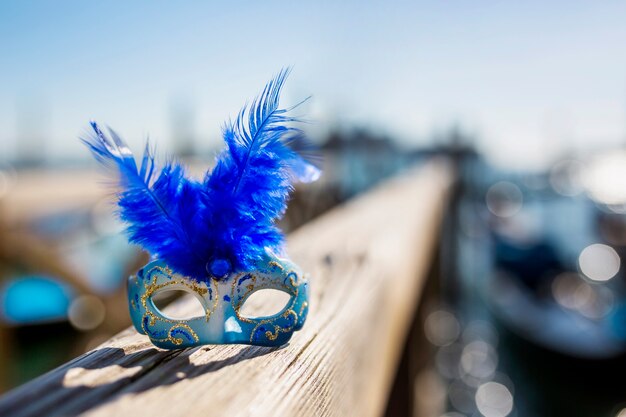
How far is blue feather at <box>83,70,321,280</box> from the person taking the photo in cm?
91

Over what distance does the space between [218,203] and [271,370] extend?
0.94 feet

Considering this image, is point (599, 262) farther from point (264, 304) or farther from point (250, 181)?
point (250, 181)

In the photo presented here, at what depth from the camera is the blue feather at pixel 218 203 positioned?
91 centimetres

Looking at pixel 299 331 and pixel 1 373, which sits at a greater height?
pixel 299 331

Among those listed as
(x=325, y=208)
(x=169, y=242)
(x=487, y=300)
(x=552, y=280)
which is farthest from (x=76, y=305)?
(x=552, y=280)

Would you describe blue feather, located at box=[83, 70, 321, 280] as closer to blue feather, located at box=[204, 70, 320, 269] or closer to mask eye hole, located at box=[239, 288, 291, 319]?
blue feather, located at box=[204, 70, 320, 269]

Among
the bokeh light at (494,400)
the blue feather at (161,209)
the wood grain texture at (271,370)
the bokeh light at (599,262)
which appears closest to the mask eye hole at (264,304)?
the wood grain texture at (271,370)

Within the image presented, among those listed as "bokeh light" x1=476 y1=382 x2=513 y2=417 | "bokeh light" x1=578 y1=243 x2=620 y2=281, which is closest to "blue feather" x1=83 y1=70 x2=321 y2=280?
"bokeh light" x1=476 y1=382 x2=513 y2=417

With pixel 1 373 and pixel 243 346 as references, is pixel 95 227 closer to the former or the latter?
pixel 1 373

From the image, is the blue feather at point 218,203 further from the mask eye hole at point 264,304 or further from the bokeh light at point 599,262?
the bokeh light at point 599,262

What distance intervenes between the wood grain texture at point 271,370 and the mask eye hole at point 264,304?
0.24 feet

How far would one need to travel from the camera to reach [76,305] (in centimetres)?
356

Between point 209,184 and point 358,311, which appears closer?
point 209,184

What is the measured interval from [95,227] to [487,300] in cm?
900
